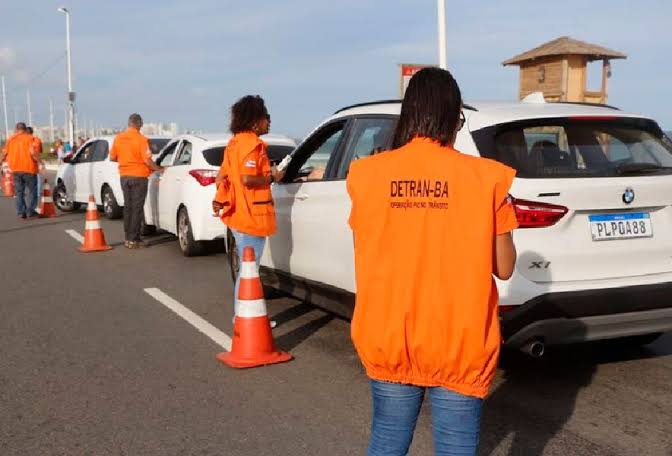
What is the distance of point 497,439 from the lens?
4074 mm

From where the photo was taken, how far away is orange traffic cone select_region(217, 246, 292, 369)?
5.48 meters

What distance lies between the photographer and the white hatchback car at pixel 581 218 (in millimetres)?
4375

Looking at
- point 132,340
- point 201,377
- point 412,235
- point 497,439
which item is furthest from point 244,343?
point 412,235

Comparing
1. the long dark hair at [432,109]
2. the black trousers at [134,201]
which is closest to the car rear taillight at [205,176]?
the black trousers at [134,201]

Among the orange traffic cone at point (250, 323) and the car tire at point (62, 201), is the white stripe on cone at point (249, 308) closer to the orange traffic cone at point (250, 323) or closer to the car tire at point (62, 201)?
the orange traffic cone at point (250, 323)

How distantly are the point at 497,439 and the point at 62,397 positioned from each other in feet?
8.48

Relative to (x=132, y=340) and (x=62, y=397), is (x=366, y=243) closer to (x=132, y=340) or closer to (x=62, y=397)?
(x=62, y=397)

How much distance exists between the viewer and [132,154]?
36.8ft

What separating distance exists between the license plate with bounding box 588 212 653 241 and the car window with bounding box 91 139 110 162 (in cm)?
1238

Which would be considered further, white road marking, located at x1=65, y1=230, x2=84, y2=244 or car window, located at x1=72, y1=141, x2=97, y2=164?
car window, located at x1=72, y1=141, x2=97, y2=164

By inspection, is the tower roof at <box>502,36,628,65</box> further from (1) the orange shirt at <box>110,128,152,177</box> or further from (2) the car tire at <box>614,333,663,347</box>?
(2) the car tire at <box>614,333,663,347</box>

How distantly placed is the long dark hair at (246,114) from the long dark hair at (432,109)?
3.69m

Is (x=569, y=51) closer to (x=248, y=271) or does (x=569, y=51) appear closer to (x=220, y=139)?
(x=220, y=139)

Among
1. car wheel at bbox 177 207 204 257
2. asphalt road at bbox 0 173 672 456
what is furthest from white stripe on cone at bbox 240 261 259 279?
car wheel at bbox 177 207 204 257
